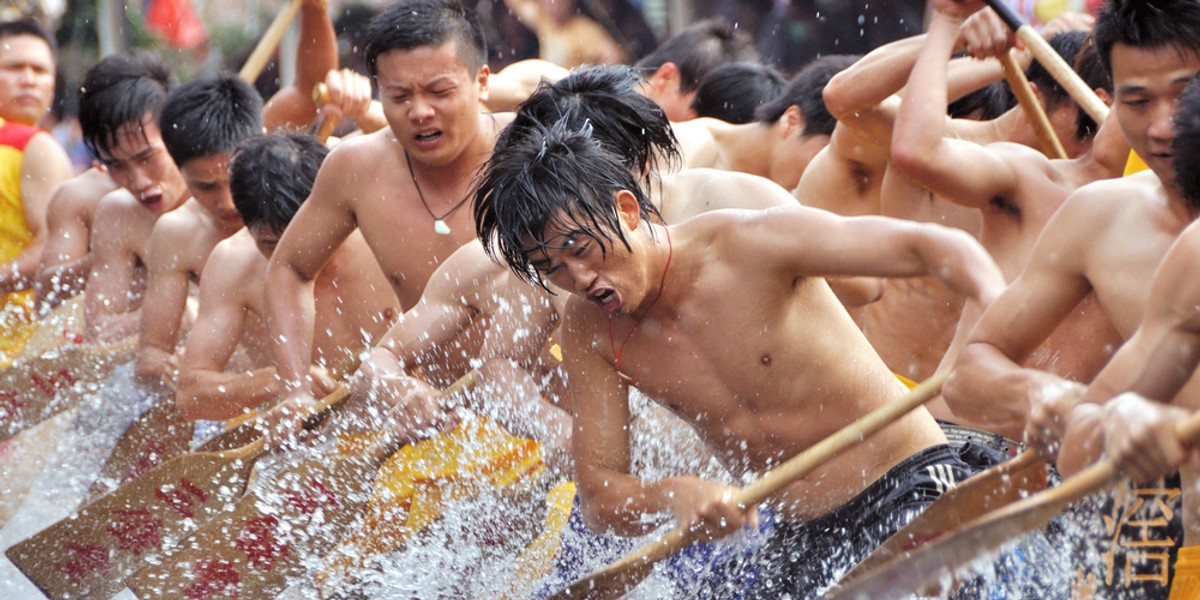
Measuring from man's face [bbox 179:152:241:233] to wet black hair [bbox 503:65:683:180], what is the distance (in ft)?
5.02

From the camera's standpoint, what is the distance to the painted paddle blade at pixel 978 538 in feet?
6.48

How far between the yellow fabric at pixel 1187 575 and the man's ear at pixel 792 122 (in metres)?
2.32

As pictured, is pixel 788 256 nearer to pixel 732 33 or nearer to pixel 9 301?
pixel 732 33

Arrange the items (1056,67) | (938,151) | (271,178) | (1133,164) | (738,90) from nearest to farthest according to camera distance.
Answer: (1133,164)
(938,151)
(1056,67)
(271,178)
(738,90)

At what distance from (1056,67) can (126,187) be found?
127 inches

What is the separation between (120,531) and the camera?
4.21m

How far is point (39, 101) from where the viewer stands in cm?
671

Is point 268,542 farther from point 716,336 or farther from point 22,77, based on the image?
point 22,77

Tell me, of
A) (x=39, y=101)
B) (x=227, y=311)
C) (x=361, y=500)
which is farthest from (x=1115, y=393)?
(x=39, y=101)

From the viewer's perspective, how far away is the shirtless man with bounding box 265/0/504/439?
3.71 m

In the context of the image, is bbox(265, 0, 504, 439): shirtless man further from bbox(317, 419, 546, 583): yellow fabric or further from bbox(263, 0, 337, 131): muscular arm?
bbox(263, 0, 337, 131): muscular arm

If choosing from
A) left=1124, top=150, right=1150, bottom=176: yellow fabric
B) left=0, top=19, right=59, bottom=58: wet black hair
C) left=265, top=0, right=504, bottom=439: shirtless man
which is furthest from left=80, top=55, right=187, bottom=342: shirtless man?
left=1124, top=150, right=1150, bottom=176: yellow fabric

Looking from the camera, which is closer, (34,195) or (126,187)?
(126,187)

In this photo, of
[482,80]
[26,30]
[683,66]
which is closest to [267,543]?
[482,80]
